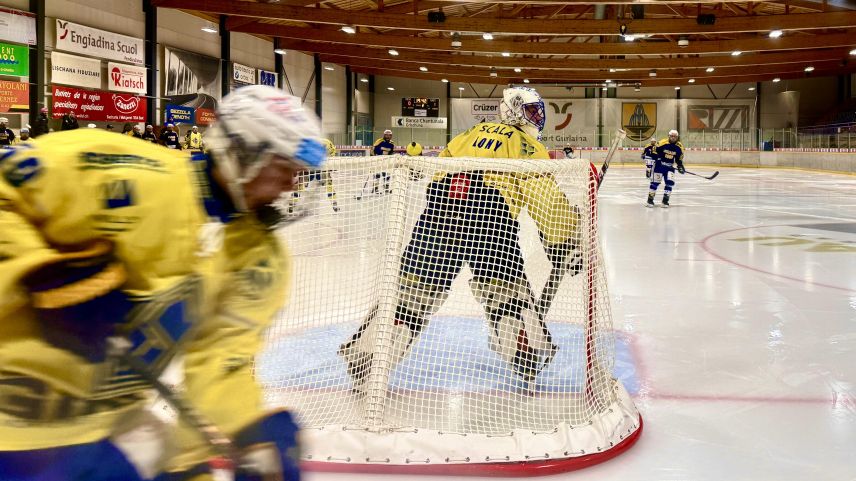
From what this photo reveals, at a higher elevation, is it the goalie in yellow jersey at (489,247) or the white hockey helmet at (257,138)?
the white hockey helmet at (257,138)

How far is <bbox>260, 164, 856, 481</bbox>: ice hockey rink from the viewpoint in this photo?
8.15 ft

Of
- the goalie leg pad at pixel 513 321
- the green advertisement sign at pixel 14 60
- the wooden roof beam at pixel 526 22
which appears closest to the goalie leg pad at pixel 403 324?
the goalie leg pad at pixel 513 321

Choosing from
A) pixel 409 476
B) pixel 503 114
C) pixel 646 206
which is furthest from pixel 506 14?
pixel 409 476

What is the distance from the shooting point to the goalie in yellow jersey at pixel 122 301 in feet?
3.20

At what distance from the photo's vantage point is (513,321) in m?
3.23

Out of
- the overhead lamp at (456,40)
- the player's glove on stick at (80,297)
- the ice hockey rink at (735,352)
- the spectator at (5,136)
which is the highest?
the overhead lamp at (456,40)

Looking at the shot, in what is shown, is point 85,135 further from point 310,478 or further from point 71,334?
point 310,478

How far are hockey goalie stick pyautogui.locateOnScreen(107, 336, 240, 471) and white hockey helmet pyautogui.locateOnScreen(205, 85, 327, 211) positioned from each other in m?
0.27

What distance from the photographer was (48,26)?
15.1m

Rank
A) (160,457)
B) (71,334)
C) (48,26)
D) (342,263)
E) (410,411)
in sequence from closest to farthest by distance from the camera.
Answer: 1. (71,334)
2. (160,457)
3. (410,411)
4. (342,263)
5. (48,26)

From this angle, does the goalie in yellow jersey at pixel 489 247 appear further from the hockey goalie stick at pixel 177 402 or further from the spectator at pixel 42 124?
the spectator at pixel 42 124

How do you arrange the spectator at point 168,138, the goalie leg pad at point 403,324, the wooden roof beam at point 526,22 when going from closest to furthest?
the goalie leg pad at point 403,324
the spectator at point 168,138
the wooden roof beam at point 526,22

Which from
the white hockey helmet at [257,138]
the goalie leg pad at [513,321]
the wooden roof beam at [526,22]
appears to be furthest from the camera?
the wooden roof beam at [526,22]

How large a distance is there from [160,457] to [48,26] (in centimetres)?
1646
